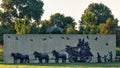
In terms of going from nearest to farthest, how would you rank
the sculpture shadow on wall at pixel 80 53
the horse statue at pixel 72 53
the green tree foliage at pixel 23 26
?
1. the horse statue at pixel 72 53
2. the sculpture shadow on wall at pixel 80 53
3. the green tree foliage at pixel 23 26

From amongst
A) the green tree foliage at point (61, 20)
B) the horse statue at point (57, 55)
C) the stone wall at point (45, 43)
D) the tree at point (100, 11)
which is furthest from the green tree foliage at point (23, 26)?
the tree at point (100, 11)

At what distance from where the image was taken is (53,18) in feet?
389

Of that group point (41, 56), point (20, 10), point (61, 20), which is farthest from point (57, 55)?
point (61, 20)

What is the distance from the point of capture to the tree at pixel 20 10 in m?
105

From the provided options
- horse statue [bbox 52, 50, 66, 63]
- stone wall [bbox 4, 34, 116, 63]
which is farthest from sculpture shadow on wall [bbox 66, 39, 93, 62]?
horse statue [bbox 52, 50, 66, 63]

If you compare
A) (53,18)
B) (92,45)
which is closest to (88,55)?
(92,45)

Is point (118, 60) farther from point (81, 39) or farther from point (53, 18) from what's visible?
point (53, 18)

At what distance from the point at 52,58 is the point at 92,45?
4.59 meters

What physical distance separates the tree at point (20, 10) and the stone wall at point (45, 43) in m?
46.8

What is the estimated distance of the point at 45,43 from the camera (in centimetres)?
5847

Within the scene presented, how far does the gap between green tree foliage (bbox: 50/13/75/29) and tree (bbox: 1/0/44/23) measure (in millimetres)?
6502

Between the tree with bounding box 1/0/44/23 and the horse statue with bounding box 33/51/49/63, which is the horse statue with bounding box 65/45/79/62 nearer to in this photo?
the horse statue with bounding box 33/51/49/63

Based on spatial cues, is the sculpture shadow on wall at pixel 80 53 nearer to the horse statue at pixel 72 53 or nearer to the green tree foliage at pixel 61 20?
the horse statue at pixel 72 53

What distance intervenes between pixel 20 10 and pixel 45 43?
4888 centimetres
